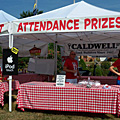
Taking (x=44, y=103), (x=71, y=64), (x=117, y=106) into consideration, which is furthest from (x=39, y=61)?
(x=117, y=106)

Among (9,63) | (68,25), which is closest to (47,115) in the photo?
(9,63)

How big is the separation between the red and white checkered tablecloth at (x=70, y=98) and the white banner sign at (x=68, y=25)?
4.40 ft

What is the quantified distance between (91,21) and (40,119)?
2499 millimetres

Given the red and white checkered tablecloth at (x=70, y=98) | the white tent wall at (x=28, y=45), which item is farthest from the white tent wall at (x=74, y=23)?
the white tent wall at (x=28, y=45)

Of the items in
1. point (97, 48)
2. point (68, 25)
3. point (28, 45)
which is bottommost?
point (97, 48)

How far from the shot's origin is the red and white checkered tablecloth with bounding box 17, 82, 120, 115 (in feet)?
12.7

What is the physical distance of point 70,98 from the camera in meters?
4.10

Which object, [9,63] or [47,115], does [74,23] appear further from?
[47,115]

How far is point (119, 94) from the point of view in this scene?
12.5 ft

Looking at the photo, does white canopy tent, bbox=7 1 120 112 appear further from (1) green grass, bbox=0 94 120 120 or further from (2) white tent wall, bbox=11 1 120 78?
(1) green grass, bbox=0 94 120 120

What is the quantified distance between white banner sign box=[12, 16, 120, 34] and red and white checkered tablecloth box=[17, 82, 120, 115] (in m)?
1.34

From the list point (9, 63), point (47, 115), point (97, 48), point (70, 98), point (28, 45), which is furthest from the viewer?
point (28, 45)

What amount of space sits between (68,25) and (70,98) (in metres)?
1.69

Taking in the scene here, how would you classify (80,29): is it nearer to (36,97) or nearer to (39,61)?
(36,97)
